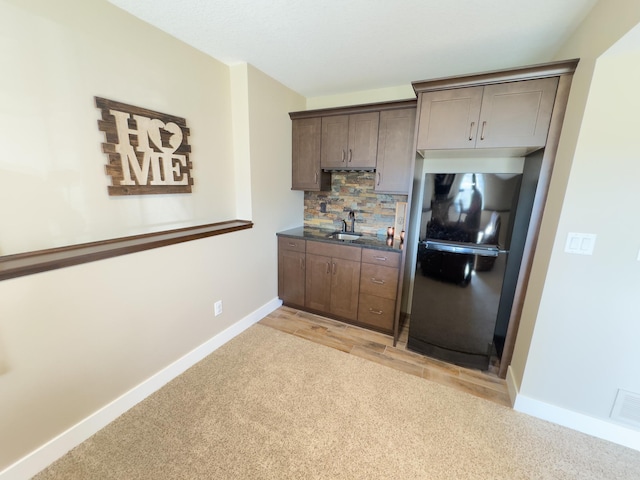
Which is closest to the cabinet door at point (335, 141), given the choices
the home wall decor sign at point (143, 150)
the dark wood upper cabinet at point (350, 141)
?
the dark wood upper cabinet at point (350, 141)

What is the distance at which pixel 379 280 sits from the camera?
2510mm

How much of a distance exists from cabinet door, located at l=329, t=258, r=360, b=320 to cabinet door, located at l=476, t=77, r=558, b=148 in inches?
59.4

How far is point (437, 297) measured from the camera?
219 cm

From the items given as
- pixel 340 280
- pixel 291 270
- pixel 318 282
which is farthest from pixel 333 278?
pixel 291 270

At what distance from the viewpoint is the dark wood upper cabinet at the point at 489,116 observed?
1698 mm

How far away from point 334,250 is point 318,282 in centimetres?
42

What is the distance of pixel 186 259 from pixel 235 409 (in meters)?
1.12

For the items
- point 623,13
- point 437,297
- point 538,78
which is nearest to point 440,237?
point 437,297

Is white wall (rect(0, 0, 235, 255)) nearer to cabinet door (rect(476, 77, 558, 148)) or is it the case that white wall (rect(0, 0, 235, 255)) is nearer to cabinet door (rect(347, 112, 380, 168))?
cabinet door (rect(347, 112, 380, 168))

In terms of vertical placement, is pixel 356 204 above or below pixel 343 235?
above

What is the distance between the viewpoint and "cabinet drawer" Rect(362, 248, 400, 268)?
2.41 m

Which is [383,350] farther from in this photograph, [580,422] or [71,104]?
[71,104]

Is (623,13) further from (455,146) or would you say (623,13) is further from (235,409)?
(235,409)

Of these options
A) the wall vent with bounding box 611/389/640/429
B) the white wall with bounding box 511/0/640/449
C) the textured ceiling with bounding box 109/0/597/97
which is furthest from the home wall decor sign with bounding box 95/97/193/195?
the wall vent with bounding box 611/389/640/429
